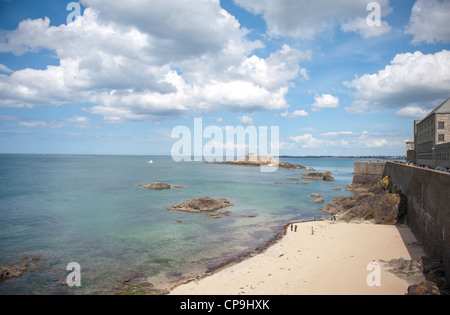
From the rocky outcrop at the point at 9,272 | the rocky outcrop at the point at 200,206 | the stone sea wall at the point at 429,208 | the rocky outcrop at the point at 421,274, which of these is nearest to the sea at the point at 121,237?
the rocky outcrop at the point at 9,272

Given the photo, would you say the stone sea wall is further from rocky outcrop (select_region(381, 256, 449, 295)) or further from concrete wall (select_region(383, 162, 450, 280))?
rocky outcrop (select_region(381, 256, 449, 295))

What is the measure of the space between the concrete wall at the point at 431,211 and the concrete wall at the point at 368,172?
126 feet

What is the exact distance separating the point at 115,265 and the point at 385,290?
1860 centimetres

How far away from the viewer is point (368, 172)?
66500 millimetres

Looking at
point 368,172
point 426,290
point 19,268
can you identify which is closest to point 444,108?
point 368,172

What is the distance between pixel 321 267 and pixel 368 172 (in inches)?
2234

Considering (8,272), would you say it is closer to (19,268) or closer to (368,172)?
(19,268)

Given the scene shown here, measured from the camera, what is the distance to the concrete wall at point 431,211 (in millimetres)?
15484

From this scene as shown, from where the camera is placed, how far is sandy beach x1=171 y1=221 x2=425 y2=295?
15.4 m

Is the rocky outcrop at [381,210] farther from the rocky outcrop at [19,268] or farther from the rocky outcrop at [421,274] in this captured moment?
the rocky outcrop at [19,268]

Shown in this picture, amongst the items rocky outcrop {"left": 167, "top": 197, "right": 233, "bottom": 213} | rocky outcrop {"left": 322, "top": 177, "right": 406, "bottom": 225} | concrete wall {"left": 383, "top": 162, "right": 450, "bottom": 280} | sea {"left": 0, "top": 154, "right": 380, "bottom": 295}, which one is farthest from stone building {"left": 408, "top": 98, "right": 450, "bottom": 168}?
rocky outcrop {"left": 167, "top": 197, "right": 233, "bottom": 213}

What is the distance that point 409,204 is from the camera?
27.4 meters

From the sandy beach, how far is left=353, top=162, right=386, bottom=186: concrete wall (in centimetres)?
3945
